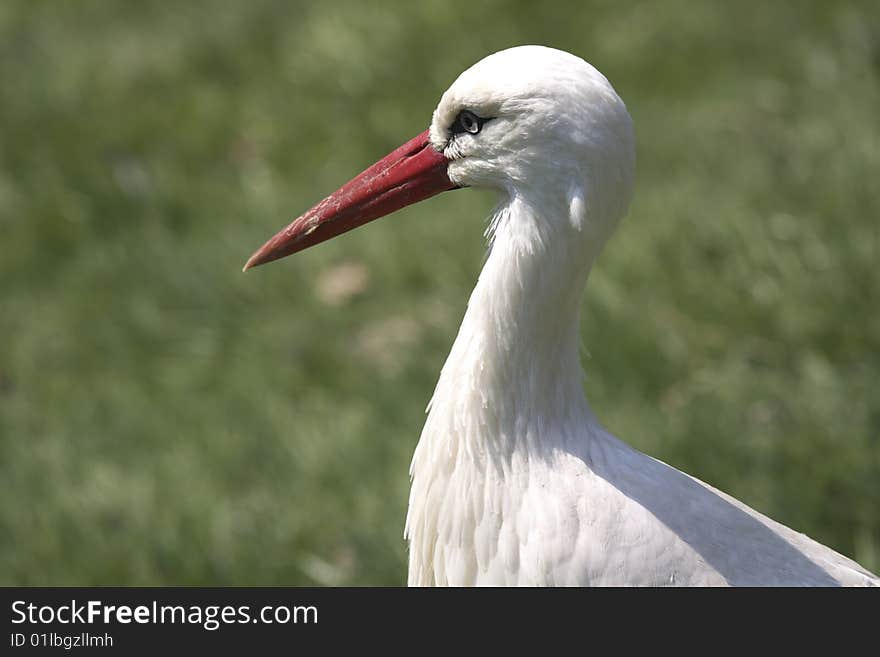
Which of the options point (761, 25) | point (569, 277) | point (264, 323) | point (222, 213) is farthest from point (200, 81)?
point (569, 277)

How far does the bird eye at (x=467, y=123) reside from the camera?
2.09 m

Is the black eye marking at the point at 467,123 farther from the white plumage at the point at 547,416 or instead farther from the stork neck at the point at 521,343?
the stork neck at the point at 521,343

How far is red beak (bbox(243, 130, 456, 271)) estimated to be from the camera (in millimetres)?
2242

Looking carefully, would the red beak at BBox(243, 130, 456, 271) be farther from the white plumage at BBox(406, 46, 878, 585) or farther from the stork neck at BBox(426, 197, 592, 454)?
the stork neck at BBox(426, 197, 592, 454)

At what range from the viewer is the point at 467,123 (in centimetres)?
212

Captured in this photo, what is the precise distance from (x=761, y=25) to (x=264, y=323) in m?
2.51

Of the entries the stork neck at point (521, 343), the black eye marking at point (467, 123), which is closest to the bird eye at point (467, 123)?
the black eye marking at point (467, 123)

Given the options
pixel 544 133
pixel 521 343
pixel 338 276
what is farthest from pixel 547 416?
pixel 338 276

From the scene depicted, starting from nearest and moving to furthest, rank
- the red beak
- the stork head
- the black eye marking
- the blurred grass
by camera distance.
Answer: the stork head, the black eye marking, the red beak, the blurred grass

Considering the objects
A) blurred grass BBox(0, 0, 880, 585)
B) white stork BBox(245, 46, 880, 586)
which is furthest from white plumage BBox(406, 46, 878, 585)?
blurred grass BBox(0, 0, 880, 585)

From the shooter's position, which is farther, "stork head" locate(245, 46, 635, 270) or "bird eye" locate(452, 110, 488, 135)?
"bird eye" locate(452, 110, 488, 135)

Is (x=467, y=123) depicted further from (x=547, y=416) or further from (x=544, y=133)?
(x=547, y=416)

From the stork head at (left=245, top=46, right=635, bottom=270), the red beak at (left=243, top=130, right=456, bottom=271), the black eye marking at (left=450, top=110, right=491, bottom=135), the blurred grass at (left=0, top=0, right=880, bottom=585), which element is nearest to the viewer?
the stork head at (left=245, top=46, right=635, bottom=270)

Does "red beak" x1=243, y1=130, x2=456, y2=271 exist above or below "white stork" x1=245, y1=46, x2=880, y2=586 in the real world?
above
